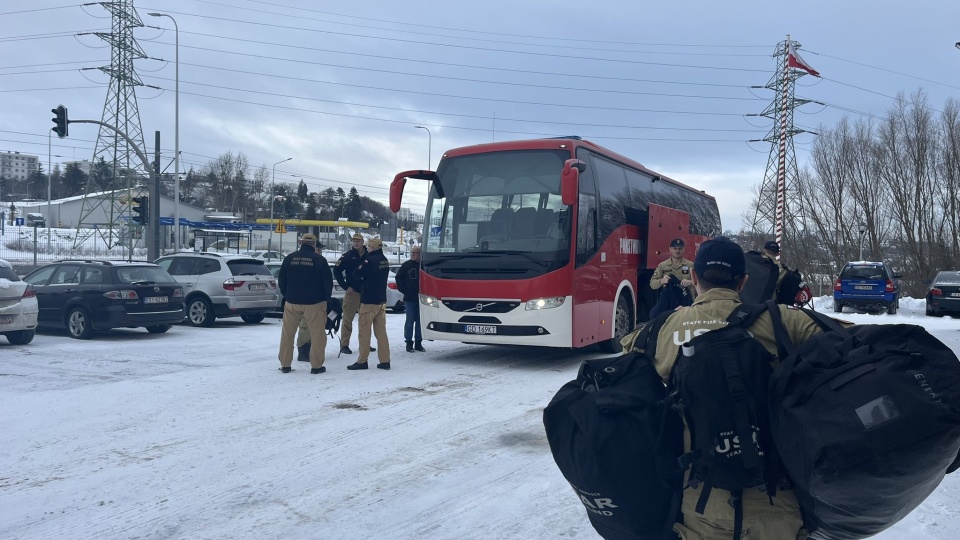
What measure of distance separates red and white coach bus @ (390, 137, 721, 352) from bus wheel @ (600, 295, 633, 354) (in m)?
0.06

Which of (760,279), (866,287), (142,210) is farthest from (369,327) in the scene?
(866,287)

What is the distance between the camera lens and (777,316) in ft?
8.90

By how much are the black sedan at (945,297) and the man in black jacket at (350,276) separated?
73.2ft

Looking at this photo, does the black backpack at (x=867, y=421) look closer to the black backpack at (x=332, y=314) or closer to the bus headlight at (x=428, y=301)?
the black backpack at (x=332, y=314)

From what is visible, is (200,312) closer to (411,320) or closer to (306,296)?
(411,320)

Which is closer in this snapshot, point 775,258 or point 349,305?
point 775,258

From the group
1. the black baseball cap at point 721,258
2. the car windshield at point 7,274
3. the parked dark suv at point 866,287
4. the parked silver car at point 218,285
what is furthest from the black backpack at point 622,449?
the parked dark suv at point 866,287

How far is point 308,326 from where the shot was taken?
404 inches

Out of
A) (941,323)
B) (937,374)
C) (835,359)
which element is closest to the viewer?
(937,374)

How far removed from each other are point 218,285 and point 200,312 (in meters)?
0.81

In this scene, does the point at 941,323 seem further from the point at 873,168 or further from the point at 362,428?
the point at 873,168

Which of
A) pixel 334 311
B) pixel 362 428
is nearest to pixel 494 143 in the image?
pixel 334 311

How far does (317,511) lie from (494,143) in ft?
26.4

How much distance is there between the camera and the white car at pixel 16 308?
42.4 ft
